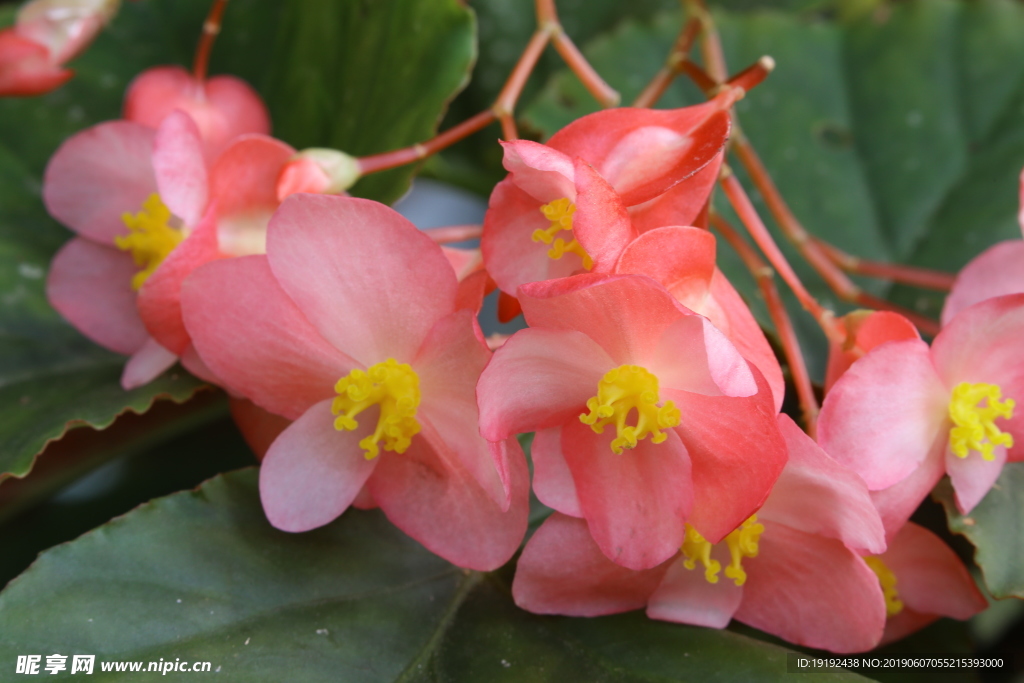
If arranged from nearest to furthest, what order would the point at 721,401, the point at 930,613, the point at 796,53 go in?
the point at 721,401
the point at 930,613
the point at 796,53

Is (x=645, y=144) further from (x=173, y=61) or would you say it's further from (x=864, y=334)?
(x=173, y=61)

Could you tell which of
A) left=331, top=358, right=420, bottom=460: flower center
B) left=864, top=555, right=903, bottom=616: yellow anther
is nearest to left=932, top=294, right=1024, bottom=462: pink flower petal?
left=864, top=555, right=903, bottom=616: yellow anther

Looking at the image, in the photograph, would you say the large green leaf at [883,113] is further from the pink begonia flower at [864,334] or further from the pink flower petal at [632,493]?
the pink flower petal at [632,493]

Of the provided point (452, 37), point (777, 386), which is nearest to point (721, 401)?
point (777, 386)

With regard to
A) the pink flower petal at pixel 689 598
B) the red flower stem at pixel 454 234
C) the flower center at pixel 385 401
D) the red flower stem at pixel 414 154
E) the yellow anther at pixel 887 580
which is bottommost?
the yellow anther at pixel 887 580

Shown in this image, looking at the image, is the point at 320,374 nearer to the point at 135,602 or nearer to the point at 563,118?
the point at 135,602

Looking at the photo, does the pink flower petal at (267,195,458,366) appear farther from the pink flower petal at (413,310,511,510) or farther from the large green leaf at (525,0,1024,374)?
the large green leaf at (525,0,1024,374)

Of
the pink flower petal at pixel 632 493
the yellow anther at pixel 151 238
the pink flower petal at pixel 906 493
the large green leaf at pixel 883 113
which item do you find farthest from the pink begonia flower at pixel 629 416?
the large green leaf at pixel 883 113

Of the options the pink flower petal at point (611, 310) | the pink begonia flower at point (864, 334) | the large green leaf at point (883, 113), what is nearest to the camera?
the pink flower petal at point (611, 310)
